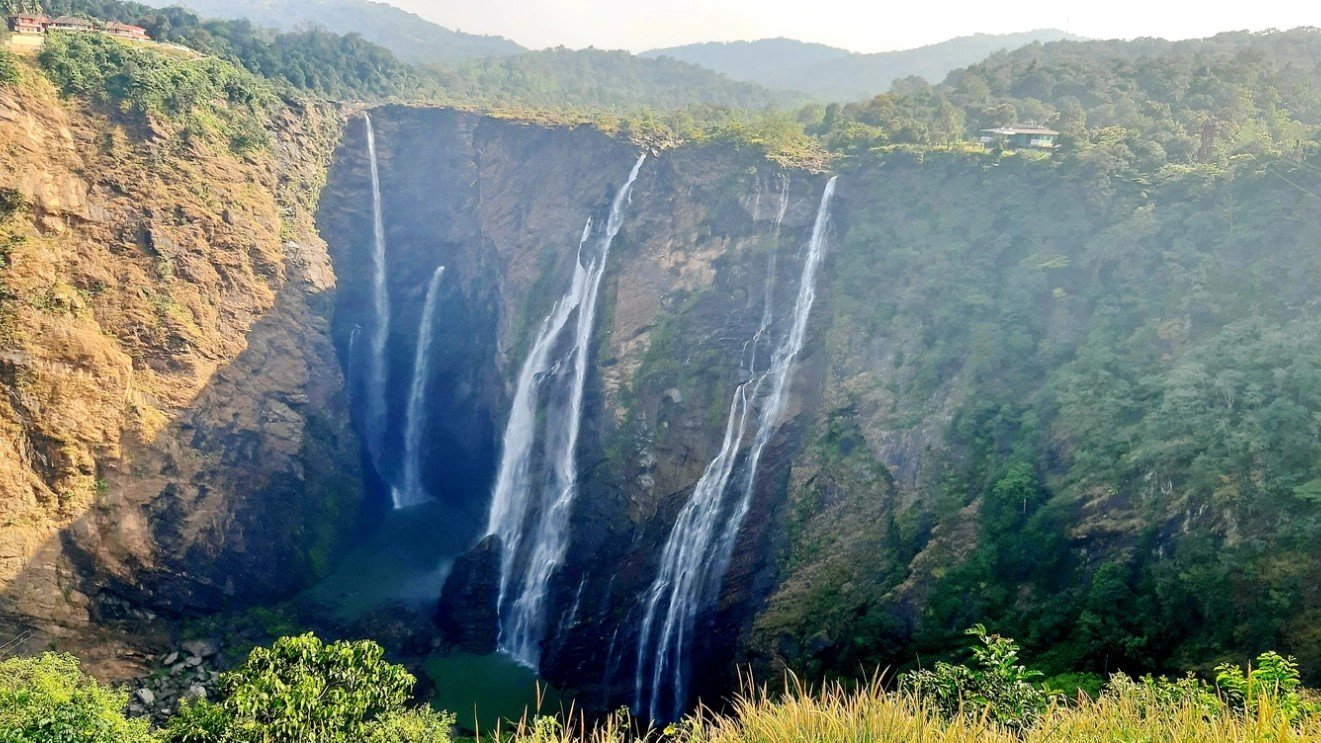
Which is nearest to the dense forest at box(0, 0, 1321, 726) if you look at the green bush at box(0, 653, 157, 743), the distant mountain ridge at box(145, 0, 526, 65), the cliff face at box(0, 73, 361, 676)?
the cliff face at box(0, 73, 361, 676)

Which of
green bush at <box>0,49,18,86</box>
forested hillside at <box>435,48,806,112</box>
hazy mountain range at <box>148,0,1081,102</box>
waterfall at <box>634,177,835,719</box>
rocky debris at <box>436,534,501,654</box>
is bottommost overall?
rocky debris at <box>436,534,501,654</box>

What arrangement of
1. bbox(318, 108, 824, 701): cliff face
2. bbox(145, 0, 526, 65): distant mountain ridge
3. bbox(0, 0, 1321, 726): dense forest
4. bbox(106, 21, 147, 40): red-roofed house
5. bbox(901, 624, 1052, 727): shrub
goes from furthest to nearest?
bbox(145, 0, 526, 65): distant mountain ridge, bbox(106, 21, 147, 40): red-roofed house, bbox(318, 108, 824, 701): cliff face, bbox(0, 0, 1321, 726): dense forest, bbox(901, 624, 1052, 727): shrub

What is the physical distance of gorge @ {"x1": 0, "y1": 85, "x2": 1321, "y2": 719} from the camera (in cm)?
2020

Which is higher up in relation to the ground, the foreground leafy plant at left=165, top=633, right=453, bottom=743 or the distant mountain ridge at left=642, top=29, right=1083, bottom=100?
the distant mountain ridge at left=642, top=29, right=1083, bottom=100

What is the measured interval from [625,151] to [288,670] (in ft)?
83.6

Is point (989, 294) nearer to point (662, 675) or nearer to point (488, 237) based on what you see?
point (662, 675)

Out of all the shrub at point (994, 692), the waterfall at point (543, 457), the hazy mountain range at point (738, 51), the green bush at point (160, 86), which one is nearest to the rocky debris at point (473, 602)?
the waterfall at point (543, 457)

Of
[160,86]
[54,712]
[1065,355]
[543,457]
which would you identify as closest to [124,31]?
[160,86]

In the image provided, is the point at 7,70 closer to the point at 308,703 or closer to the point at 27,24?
the point at 27,24

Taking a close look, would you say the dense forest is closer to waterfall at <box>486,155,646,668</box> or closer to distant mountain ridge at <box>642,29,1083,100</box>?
waterfall at <box>486,155,646,668</box>

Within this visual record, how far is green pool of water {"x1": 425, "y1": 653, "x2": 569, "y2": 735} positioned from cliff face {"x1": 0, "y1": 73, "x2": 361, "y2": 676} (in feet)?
23.2

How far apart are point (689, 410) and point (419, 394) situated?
599 inches

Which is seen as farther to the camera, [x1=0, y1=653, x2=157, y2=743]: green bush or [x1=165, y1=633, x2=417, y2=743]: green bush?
[x1=165, y1=633, x2=417, y2=743]: green bush

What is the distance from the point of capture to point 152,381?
1086 inches
